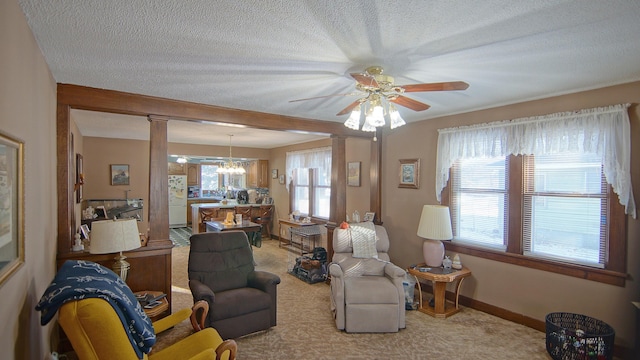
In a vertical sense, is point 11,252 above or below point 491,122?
below

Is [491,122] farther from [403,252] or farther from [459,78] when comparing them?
[403,252]

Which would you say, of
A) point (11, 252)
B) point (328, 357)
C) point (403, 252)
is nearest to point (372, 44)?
point (11, 252)

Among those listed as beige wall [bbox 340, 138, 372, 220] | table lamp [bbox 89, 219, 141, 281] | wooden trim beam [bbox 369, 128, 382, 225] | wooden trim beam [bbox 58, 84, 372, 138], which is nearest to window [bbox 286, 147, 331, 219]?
beige wall [bbox 340, 138, 372, 220]

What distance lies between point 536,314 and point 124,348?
3.70 meters

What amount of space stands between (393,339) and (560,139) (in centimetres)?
254

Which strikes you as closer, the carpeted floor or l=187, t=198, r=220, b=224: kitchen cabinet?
the carpeted floor

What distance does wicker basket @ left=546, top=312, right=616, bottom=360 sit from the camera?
8.57 ft

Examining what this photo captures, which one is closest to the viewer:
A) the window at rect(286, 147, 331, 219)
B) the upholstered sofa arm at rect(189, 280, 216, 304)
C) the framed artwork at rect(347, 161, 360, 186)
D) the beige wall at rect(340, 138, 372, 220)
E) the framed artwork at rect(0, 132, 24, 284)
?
the framed artwork at rect(0, 132, 24, 284)

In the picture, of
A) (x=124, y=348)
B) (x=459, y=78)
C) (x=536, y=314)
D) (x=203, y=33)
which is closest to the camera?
(x=124, y=348)

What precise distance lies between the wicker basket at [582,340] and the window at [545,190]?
0.42m

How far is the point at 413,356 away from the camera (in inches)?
111

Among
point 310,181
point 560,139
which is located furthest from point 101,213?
point 560,139

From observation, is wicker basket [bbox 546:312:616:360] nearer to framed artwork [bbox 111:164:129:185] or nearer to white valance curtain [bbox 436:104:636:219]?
white valance curtain [bbox 436:104:636:219]

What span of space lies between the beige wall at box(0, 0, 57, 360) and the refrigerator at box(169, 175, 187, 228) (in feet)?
25.9
